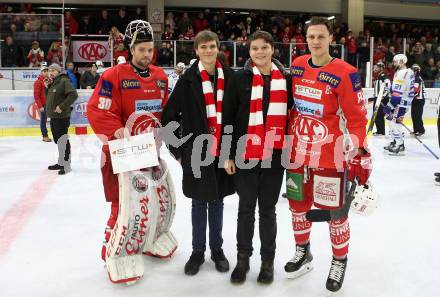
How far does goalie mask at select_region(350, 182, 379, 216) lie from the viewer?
8.18ft

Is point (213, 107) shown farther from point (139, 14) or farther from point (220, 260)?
point (139, 14)

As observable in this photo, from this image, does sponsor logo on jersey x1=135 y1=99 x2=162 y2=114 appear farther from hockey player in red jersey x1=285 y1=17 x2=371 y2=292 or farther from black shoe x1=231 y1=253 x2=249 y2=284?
black shoe x1=231 y1=253 x2=249 y2=284

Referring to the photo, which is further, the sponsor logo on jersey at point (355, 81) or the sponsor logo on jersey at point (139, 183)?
the sponsor logo on jersey at point (139, 183)

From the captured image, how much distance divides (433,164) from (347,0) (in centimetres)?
1040

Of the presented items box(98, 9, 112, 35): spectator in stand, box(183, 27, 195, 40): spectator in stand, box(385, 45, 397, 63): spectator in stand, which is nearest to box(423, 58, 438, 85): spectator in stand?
A: box(385, 45, 397, 63): spectator in stand

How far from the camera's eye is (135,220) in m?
2.71

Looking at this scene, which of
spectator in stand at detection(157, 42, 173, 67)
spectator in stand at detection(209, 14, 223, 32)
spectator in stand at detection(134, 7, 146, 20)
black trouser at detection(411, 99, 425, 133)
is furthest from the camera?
spectator in stand at detection(209, 14, 223, 32)

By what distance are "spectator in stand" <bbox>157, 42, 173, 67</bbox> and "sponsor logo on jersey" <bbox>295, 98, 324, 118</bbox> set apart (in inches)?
323

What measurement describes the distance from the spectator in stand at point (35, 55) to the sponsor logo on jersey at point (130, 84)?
7893 mm

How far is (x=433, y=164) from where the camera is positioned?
643cm

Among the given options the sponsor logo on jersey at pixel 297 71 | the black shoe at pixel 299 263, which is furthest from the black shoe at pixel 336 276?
the sponsor logo on jersey at pixel 297 71

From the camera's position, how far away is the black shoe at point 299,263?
9.05ft

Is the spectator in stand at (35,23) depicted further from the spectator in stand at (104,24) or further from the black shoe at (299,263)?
the black shoe at (299,263)

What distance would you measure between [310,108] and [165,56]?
8321 millimetres
